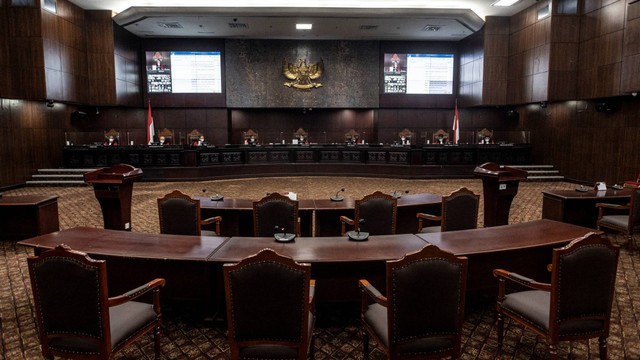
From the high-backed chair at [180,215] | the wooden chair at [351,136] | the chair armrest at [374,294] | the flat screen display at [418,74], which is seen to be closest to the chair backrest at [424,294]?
the chair armrest at [374,294]

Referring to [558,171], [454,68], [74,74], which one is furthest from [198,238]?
Answer: [454,68]

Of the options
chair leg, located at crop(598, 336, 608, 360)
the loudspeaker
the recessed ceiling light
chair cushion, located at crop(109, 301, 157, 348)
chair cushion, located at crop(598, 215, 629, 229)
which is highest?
the recessed ceiling light

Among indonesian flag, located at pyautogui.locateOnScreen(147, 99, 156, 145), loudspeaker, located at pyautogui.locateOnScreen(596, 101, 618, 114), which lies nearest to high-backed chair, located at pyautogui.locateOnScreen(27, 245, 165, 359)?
loudspeaker, located at pyautogui.locateOnScreen(596, 101, 618, 114)

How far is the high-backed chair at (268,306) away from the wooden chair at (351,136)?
43.7 ft

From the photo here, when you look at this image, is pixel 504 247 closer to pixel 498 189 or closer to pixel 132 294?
pixel 498 189

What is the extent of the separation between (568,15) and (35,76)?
13858 mm

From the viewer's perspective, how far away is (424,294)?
2.21 meters

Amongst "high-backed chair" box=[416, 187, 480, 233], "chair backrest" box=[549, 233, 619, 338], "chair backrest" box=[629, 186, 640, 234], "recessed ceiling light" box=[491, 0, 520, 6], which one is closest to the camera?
"chair backrest" box=[549, 233, 619, 338]

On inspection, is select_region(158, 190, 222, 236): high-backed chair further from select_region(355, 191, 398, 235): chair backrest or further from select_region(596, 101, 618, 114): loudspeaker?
select_region(596, 101, 618, 114): loudspeaker

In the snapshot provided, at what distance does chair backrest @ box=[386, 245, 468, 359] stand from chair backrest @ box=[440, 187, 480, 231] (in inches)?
89.1

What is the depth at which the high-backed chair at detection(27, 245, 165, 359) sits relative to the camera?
220 centimetres

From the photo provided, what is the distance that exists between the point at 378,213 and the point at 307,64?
39.2 ft

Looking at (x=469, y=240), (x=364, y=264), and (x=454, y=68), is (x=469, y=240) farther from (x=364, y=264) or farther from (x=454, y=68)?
(x=454, y=68)

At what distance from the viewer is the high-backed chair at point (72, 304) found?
220cm
